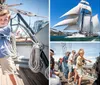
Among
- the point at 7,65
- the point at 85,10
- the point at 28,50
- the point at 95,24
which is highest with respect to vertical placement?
the point at 85,10

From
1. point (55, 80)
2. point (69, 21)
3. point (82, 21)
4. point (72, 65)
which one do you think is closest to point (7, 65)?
point (55, 80)

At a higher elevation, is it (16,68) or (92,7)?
(92,7)

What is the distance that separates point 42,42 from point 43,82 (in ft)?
1.37

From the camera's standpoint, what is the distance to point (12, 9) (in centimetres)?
327

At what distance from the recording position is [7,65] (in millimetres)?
3258

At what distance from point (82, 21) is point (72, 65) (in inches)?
18.3

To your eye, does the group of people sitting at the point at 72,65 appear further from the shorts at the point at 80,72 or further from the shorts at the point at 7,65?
the shorts at the point at 7,65

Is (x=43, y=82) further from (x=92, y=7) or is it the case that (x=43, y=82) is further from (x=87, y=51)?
(x=92, y=7)

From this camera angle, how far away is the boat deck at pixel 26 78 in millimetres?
3262

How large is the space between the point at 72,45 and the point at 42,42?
31 cm

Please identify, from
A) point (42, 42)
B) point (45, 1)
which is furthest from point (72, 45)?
point (45, 1)

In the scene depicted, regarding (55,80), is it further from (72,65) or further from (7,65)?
(7,65)

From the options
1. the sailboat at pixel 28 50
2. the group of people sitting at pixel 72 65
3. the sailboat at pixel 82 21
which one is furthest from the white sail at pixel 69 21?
the group of people sitting at pixel 72 65

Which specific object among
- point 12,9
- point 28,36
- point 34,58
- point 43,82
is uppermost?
point 12,9
